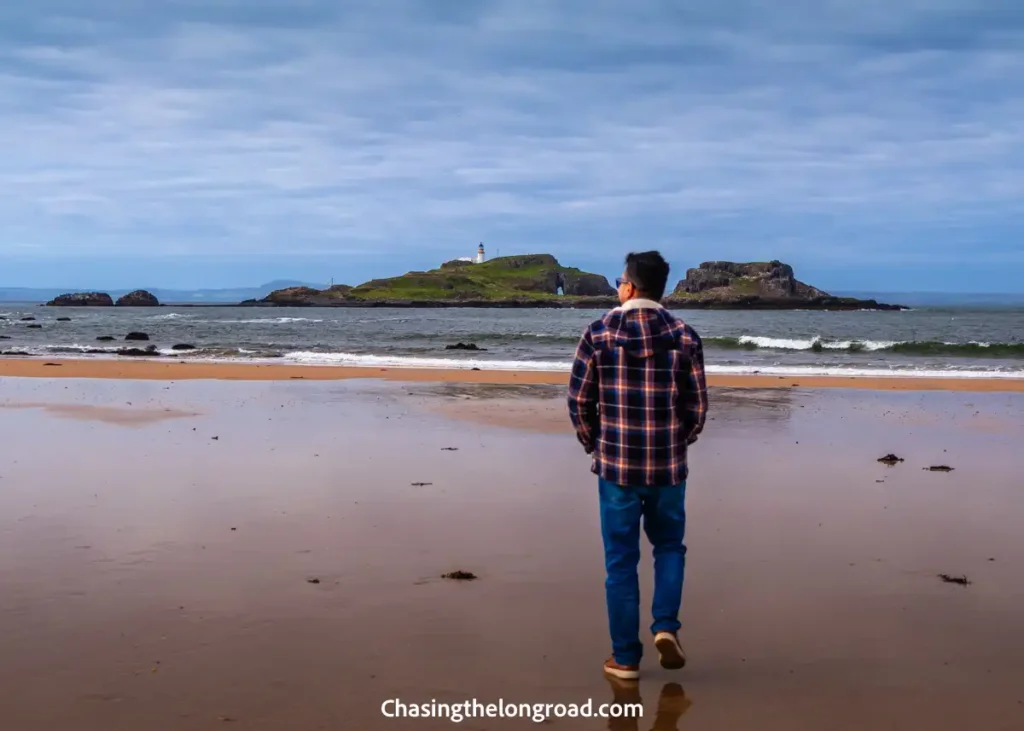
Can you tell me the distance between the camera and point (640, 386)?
4.49m

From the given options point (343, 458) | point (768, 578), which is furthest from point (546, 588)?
point (343, 458)

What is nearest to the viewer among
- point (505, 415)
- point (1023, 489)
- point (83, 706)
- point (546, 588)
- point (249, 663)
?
point (83, 706)

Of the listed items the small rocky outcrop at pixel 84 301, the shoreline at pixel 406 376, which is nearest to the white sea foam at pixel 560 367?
the shoreline at pixel 406 376

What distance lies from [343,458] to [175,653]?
5.60 m

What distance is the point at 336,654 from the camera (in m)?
4.80

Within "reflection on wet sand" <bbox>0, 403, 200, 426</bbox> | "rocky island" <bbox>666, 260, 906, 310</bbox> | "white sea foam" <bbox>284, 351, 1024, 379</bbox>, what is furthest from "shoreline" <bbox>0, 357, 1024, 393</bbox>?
"rocky island" <bbox>666, 260, 906, 310</bbox>

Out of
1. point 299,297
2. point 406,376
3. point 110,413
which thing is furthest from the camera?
point 299,297

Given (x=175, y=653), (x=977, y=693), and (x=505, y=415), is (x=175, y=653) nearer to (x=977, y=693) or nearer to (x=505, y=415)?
(x=977, y=693)

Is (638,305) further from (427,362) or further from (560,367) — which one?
(427,362)

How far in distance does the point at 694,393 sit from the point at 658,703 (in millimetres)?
1484

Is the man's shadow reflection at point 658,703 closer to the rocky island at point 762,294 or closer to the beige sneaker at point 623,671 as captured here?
the beige sneaker at point 623,671

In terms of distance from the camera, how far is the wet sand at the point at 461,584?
4352mm

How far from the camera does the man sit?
4.49 meters

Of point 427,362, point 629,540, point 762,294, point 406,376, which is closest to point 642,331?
point 629,540
